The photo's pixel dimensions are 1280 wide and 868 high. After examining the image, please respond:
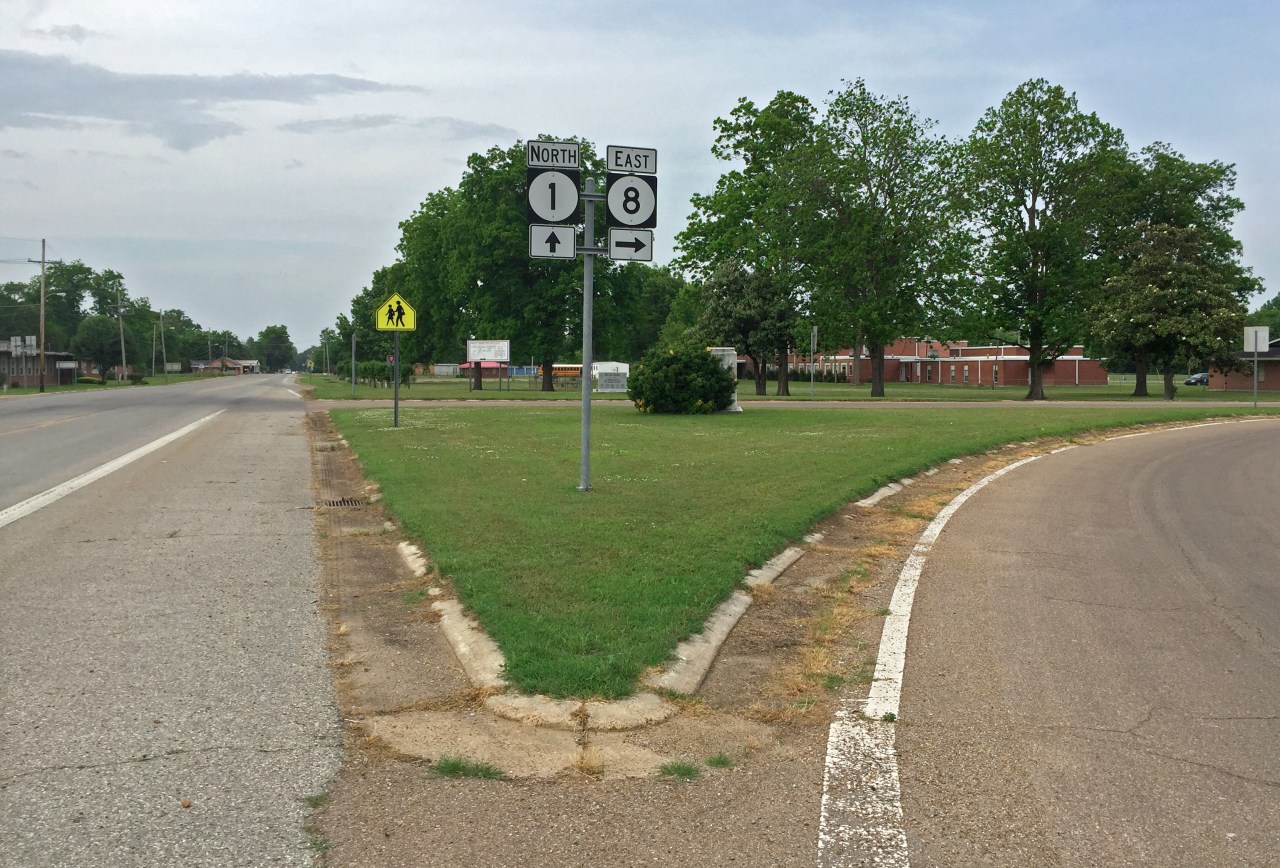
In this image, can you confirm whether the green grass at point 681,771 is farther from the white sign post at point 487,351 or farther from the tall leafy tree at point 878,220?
the white sign post at point 487,351

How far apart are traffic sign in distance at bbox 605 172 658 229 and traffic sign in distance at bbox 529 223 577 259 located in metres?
0.47

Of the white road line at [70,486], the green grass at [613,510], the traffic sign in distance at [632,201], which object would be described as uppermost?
the traffic sign in distance at [632,201]

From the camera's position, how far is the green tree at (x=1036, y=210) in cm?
4650

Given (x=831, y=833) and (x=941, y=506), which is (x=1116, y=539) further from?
(x=831, y=833)

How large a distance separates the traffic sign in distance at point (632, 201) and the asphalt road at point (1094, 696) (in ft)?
14.8

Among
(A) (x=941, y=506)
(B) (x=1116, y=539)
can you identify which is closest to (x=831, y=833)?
(B) (x=1116, y=539)

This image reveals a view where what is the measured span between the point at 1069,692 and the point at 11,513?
32.6ft

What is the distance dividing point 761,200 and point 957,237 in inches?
352

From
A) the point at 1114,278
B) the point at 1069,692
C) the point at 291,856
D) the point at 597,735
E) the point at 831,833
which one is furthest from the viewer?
the point at 1114,278

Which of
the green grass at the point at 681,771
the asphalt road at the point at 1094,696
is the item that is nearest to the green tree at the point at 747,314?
the asphalt road at the point at 1094,696

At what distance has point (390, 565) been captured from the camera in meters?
8.30

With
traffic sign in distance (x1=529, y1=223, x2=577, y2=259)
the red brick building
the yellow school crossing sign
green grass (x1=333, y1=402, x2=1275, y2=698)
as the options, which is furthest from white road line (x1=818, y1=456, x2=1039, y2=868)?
the red brick building

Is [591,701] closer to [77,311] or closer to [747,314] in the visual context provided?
[747,314]

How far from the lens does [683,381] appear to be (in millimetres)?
27469
